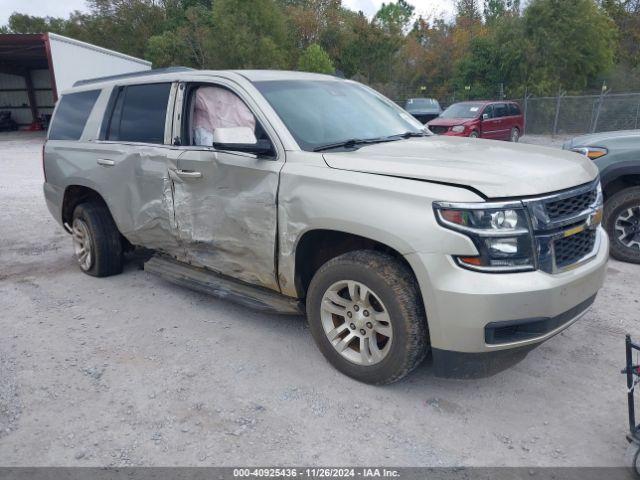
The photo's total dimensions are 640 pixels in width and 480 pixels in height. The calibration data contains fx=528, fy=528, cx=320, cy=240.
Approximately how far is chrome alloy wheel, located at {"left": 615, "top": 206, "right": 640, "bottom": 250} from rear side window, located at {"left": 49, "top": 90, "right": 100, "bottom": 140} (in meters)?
5.52

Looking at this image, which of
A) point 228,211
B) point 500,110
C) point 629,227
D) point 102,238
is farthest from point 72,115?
point 500,110

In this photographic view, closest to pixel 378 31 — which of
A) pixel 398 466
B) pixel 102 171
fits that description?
pixel 102 171

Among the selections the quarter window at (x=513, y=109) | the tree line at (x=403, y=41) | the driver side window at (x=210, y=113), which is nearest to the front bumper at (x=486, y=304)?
the driver side window at (x=210, y=113)

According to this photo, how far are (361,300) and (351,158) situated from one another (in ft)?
2.89

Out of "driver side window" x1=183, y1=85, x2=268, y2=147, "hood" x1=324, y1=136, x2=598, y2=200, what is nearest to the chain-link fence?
"hood" x1=324, y1=136, x2=598, y2=200

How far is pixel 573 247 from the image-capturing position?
122 inches

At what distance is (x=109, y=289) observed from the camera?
16.9 ft

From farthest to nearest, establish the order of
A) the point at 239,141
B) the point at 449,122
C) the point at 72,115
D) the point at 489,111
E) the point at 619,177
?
1. the point at 489,111
2. the point at 449,122
3. the point at 619,177
4. the point at 72,115
5. the point at 239,141

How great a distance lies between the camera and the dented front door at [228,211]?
12.0ft

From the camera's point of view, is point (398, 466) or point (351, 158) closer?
point (398, 466)

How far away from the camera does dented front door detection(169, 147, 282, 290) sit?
3.65 m

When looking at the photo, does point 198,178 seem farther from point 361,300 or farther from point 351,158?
point 361,300

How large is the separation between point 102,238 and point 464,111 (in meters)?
13.8

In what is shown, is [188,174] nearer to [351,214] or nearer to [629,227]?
[351,214]
